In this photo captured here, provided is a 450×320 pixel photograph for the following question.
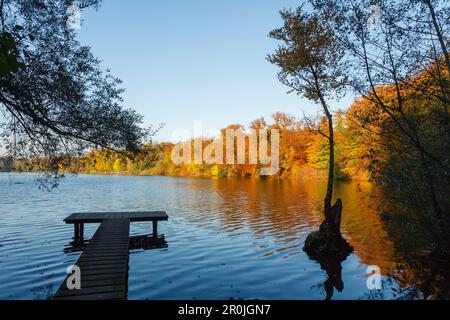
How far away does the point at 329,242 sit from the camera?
1766cm

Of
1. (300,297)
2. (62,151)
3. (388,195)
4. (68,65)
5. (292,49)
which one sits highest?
(292,49)

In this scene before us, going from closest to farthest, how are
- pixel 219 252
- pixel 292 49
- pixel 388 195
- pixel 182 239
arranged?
pixel 388 195, pixel 219 252, pixel 292 49, pixel 182 239

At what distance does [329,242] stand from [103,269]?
11204 millimetres

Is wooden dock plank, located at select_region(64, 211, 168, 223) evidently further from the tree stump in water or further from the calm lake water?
the tree stump in water

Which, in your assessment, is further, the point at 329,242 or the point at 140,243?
the point at 140,243

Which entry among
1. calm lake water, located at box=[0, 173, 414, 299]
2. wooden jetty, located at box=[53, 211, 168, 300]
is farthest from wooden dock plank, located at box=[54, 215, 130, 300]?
calm lake water, located at box=[0, 173, 414, 299]

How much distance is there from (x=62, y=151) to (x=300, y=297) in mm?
10580

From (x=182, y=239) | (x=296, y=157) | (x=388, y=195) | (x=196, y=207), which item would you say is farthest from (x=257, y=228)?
(x=296, y=157)

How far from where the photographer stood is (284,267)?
1523 cm

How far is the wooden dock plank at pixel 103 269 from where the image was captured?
970 centimetres

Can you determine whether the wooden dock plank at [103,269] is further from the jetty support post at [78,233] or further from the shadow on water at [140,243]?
the jetty support post at [78,233]

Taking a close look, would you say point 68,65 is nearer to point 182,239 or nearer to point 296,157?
point 182,239

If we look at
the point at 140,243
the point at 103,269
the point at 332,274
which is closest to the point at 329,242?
the point at 332,274

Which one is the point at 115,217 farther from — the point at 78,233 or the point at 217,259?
the point at 217,259
